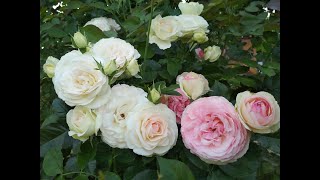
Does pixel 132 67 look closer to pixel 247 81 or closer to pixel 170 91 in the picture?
pixel 170 91

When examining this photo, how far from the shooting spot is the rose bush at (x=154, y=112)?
0.78 meters

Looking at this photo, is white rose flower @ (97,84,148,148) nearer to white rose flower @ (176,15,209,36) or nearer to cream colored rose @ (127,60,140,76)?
cream colored rose @ (127,60,140,76)

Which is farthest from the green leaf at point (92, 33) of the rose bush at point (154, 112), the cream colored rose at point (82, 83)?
the cream colored rose at point (82, 83)

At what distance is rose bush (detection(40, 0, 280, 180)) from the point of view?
2.55ft

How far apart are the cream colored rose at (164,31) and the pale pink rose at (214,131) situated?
18cm

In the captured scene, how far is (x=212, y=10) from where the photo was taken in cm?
110

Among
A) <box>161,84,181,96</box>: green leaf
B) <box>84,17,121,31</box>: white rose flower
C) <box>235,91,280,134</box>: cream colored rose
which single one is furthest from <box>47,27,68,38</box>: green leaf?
<box>235,91,280,134</box>: cream colored rose

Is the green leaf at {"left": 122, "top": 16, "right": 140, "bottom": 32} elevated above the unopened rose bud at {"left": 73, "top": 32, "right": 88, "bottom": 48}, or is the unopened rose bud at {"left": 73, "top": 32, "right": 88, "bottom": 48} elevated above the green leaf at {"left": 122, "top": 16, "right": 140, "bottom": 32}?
the unopened rose bud at {"left": 73, "top": 32, "right": 88, "bottom": 48}

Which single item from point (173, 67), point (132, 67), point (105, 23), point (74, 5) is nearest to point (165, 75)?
point (173, 67)

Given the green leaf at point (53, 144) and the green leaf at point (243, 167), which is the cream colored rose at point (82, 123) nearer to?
the green leaf at point (53, 144)

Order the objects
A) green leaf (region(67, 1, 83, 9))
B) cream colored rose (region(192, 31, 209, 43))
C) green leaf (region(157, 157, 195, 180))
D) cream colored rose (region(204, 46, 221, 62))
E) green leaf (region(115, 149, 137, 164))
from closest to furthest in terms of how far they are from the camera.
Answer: green leaf (region(157, 157, 195, 180)) → green leaf (region(115, 149, 137, 164)) → cream colored rose (region(192, 31, 209, 43)) → cream colored rose (region(204, 46, 221, 62)) → green leaf (region(67, 1, 83, 9))

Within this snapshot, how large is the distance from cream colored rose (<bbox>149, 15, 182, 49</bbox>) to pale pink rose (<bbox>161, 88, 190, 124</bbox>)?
12cm
